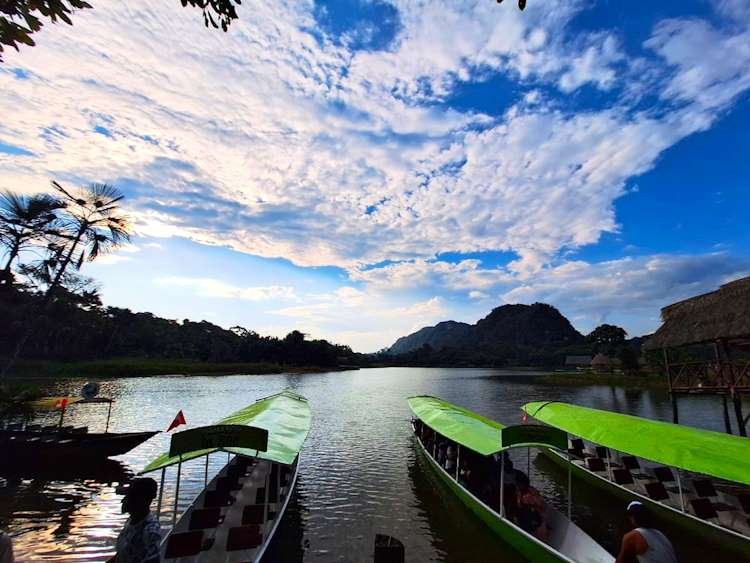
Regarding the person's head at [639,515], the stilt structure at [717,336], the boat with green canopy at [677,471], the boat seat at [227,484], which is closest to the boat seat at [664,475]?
the boat with green canopy at [677,471]

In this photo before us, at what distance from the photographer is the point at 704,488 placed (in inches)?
500

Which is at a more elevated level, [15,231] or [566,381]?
[15,231]

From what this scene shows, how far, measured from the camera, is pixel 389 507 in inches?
575

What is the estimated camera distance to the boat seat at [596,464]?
16.7 meters

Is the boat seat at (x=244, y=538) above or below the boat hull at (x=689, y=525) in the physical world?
above

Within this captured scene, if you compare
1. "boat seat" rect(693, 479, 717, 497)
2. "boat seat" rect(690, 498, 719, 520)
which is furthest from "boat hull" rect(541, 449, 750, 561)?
"boat seat" rect(693, 479, 717, 497)

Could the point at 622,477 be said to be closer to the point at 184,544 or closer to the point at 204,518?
the point at 204,518

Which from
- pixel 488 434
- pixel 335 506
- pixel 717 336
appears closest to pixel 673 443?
pixel 488 434

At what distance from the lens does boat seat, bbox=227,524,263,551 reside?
9.01 metres

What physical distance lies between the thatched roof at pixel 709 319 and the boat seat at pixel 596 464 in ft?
28.0

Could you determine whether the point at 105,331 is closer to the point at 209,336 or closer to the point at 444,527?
the point at 209,336

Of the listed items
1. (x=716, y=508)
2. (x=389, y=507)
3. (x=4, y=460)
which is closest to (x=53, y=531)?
(x=4, y=460)

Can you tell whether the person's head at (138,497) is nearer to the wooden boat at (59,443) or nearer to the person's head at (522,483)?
the person's head at (522,483)

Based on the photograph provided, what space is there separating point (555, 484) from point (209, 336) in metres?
114
